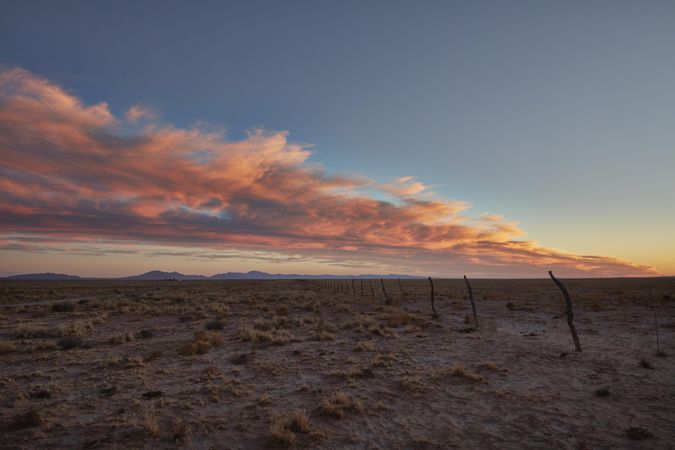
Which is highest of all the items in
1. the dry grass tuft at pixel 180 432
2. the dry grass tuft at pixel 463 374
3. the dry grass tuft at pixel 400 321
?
the dry grass tuft at pixel 400 321

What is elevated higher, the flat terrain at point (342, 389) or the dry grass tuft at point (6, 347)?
the dry grass tuft at point (6, 347)

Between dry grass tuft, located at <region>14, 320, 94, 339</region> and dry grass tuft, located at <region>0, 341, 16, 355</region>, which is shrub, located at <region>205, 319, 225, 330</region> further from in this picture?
dry grass tuft, located at <region>0, 341, 16, 355</region>

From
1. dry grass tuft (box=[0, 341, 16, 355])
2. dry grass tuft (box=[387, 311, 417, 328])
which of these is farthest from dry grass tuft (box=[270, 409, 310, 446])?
dry grass tuft (box=[0, 341, 16, 355])

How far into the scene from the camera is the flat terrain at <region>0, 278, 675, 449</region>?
23.5 ft

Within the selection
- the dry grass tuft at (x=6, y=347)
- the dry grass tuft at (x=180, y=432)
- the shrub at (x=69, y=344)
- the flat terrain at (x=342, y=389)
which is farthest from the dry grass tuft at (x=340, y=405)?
the dry grass tuft at (x=6, y=347)

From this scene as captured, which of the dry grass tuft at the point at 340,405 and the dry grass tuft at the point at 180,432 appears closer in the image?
the dry grass tuft at the point at 180,432

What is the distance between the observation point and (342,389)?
392 inches

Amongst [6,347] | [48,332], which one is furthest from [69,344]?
[48,332]

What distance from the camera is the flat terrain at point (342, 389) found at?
23.5ft

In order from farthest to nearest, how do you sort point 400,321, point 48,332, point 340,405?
point 400,321, point 48,332, point 340,405

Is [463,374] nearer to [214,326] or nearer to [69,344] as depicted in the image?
[214,326]

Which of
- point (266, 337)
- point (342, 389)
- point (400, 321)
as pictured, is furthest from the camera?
point (400, 321)

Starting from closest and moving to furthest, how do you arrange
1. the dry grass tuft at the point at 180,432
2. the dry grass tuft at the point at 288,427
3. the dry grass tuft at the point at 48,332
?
the dry grass tuft at the point at 288,427
the dry grass tuft at the point at 180,432
the dry grass tuft at the point at 48,332

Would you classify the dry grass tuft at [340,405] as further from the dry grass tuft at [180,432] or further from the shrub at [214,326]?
the shrub at [214,326]
